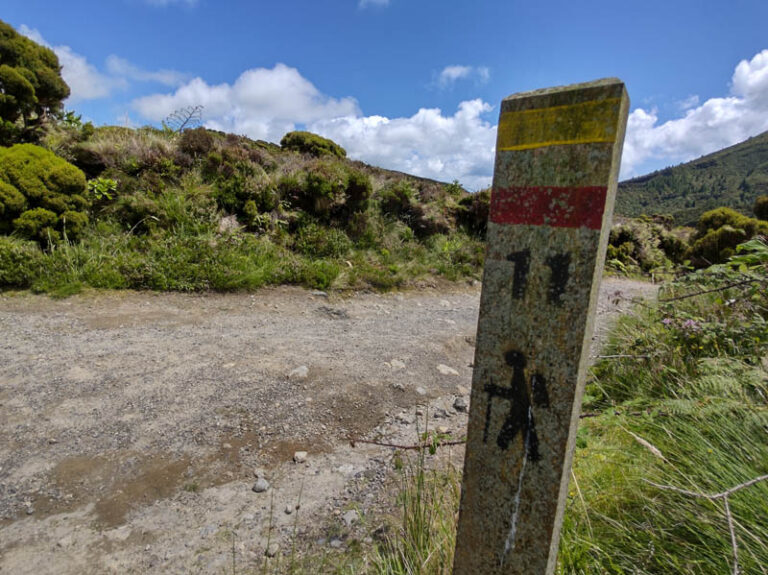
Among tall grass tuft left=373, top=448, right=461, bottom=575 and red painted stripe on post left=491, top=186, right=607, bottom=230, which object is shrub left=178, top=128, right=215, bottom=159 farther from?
red painted stripe on post left=491, top=186, right=607, bottom=230

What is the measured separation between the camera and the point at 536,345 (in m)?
1.06

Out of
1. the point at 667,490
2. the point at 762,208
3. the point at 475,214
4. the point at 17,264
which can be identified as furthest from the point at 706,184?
the point at 17,264

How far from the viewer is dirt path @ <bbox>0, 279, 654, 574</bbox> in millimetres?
1997

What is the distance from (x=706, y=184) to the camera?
78.2 metres

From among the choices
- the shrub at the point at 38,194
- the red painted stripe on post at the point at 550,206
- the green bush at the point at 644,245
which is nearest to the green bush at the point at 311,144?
the shrub at the point at 38,194

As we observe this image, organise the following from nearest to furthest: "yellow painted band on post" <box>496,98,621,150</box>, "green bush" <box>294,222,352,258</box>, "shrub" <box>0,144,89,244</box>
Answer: "yellow painted band on post" <box>496,98,621,150</box>, "shrub" <box>0,144,89,244</box>, "green bush" <box>294,222,352,258</box>

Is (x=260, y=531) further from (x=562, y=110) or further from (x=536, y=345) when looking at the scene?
(x=562, y=110)

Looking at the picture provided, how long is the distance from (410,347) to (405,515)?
293cm

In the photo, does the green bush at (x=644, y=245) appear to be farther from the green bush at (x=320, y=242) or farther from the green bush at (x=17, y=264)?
the green bush at (x=17, y=264)

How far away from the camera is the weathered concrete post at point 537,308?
0.96 m

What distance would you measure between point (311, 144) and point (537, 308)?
14.6 m

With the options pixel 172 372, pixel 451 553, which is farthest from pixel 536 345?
pixel 172 372

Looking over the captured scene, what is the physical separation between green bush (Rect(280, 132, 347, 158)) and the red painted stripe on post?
1353 centimetres

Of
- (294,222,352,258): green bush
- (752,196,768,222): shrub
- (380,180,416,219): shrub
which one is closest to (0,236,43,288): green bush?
(294,222,352,258): green bush
